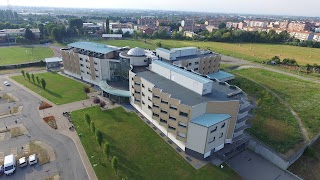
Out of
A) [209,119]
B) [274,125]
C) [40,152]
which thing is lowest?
[40,152]

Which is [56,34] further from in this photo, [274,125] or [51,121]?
Result: [274,125]

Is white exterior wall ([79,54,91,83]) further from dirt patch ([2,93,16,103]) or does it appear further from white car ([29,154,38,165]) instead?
white car ([29,154,38,165])

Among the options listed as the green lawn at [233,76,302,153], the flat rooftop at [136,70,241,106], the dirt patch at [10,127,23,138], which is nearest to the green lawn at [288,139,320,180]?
the green lawn at [233,76,302,153]

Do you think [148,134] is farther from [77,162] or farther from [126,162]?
[77,162]

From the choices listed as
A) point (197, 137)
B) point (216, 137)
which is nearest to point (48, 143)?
point (197, 137)

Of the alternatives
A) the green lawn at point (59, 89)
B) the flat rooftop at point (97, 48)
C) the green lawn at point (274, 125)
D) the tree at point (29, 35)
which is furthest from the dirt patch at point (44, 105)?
the tree at point (29, 35)

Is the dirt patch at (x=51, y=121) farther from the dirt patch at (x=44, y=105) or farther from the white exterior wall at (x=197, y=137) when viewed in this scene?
the white exterior wall at (x=197, y=137)
